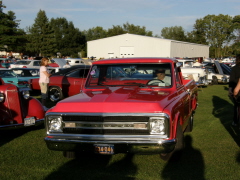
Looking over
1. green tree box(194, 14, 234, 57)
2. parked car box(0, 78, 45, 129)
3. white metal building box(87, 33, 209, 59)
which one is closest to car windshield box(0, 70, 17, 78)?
parked car box(0, 78, 45, 129)

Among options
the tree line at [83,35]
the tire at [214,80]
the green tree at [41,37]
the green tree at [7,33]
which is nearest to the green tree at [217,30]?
the tree line at [83,35]

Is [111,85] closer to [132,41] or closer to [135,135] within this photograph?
[135,135]

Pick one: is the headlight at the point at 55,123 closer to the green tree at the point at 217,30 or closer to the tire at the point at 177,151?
the tire at the point at 177,151

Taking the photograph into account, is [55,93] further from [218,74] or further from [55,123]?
[218,74]

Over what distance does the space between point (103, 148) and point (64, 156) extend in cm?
127

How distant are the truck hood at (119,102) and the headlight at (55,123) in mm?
120

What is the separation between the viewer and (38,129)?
772 centimetres

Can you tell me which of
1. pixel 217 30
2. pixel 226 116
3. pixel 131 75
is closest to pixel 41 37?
pixel 217 30

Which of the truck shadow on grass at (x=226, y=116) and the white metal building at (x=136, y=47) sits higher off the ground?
the white metal building at (x=136, y=47)

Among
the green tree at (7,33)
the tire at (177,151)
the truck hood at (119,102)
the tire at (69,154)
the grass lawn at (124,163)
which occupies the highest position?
the green tree at (7,33)

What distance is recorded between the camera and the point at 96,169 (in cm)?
488

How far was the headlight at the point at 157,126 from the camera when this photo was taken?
Answer: 4.26 m

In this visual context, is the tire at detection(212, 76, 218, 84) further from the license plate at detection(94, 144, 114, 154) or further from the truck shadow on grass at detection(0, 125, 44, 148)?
the license plate at detection(94, 144, 114, 154)

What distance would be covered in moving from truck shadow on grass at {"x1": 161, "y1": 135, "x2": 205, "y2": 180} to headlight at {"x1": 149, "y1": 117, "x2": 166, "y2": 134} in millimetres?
728
